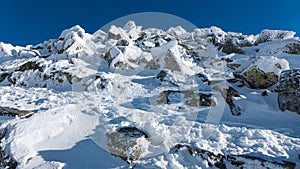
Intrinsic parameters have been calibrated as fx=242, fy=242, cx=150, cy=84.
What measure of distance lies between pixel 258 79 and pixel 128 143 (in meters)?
10.6

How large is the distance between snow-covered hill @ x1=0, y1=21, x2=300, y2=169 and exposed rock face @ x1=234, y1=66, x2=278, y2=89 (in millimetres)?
56

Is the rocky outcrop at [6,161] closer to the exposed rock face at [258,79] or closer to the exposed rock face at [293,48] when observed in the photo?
the exposed rock face at [258,79]

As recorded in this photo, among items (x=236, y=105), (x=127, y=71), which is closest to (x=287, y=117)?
(x=236, y=105)

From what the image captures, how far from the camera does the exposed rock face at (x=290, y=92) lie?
11289 millimetres

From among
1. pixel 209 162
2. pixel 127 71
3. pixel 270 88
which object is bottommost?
pixel 209 162

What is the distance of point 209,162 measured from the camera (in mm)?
7738

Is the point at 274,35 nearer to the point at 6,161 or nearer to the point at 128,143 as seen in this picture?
the point at 128,143

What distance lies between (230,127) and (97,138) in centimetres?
552

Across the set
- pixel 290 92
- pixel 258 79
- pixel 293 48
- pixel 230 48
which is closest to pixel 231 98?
pixel 290 92

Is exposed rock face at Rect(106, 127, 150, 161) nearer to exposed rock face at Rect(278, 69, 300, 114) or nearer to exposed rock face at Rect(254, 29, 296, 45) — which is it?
exposed rock face at Rect(278, 69, 300, 114)

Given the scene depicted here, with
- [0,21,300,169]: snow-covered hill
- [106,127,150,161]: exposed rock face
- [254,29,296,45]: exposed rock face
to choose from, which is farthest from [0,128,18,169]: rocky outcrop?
[254,29,296,45]: exposed rock face

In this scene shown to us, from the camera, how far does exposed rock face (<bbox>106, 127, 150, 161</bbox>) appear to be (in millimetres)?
8094

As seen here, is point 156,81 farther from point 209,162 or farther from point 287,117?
point 209,162

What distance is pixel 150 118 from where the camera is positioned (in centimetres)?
1144
